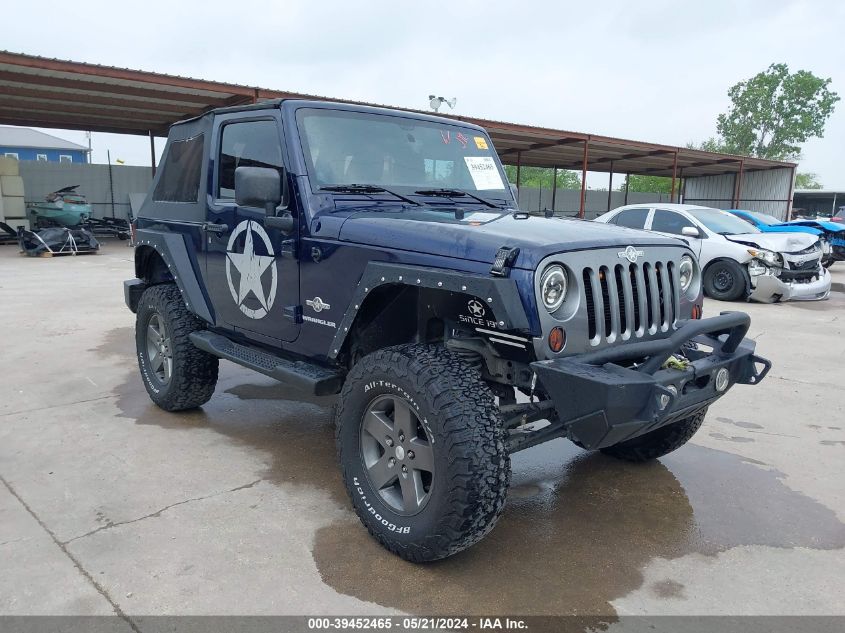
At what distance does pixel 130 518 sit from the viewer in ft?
10.6

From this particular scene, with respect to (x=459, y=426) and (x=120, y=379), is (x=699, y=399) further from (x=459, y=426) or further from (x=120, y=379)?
(x=120, y=379)

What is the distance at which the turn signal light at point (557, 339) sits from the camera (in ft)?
8.55

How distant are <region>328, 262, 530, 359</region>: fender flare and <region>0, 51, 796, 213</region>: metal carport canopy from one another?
12.1 metres

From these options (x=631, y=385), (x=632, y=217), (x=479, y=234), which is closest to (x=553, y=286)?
(x=479, y=234)

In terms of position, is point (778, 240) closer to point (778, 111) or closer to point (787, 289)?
point (787, 289)

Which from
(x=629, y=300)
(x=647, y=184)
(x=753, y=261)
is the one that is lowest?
(x=753, y=261)

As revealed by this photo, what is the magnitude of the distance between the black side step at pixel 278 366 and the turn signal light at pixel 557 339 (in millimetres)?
1314

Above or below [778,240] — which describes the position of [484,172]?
above

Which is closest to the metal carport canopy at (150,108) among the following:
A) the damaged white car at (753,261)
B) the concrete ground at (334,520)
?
the damaged white car at (753,261)

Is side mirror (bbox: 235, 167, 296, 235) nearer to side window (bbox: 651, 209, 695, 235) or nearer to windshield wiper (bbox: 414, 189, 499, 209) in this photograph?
windshield wiper (bbox: 414, 189, 499, 209)

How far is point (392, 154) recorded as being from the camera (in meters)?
3.81

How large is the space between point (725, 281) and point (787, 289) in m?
0.89

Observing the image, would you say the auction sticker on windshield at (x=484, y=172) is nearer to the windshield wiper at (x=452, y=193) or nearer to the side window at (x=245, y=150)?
the windshield wiper at (x=452, y=193)

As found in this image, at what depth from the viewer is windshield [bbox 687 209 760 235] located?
1093cm
